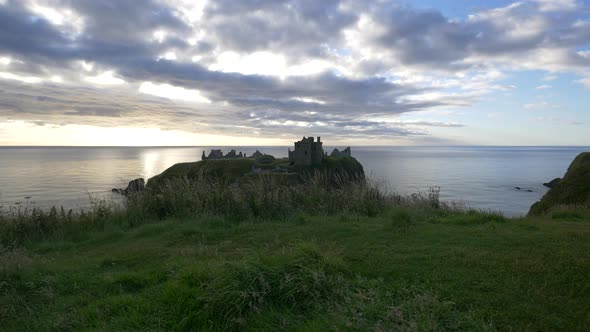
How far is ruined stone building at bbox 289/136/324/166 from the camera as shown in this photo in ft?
218

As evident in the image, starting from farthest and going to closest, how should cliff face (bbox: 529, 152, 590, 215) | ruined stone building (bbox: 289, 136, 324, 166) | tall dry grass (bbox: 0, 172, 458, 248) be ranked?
ruined stone building (bbox: 289, 136, 324, 166)
cliff face (bbox: 529, 152, 590, 215)
tall dry grass (bbox: 0, 172, 458, 248)

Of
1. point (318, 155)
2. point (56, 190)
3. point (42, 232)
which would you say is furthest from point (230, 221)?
point (318, 155)

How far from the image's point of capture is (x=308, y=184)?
469 inches

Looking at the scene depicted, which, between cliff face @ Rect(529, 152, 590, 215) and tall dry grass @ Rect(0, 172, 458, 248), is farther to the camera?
cliff face @ Rect(529, 152, 590, 215)

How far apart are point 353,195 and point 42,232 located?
857cm

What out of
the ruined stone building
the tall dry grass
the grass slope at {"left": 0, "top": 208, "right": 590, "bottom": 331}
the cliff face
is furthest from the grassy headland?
the ruined stone building

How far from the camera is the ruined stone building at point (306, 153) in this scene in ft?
218

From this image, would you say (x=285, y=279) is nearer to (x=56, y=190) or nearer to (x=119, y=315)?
(x=119, y=315)

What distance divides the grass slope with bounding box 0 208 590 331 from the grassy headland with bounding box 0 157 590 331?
0.02m

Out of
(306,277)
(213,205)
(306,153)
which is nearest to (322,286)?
(306,277)

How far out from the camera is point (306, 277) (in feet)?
13.4

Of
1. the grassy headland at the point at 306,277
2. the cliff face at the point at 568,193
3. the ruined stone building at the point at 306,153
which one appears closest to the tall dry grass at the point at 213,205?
the grassy headland at the point at 306,277

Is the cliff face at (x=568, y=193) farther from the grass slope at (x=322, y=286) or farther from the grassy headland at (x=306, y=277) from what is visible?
the grass slope at (x=322, y=286)

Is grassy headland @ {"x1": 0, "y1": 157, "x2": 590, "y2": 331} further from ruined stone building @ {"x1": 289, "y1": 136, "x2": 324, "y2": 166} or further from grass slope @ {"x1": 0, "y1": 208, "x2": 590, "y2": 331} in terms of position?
ruined stone building @ {"x1": 289, "y1": 136, "x2": 324, "y2": 166}
